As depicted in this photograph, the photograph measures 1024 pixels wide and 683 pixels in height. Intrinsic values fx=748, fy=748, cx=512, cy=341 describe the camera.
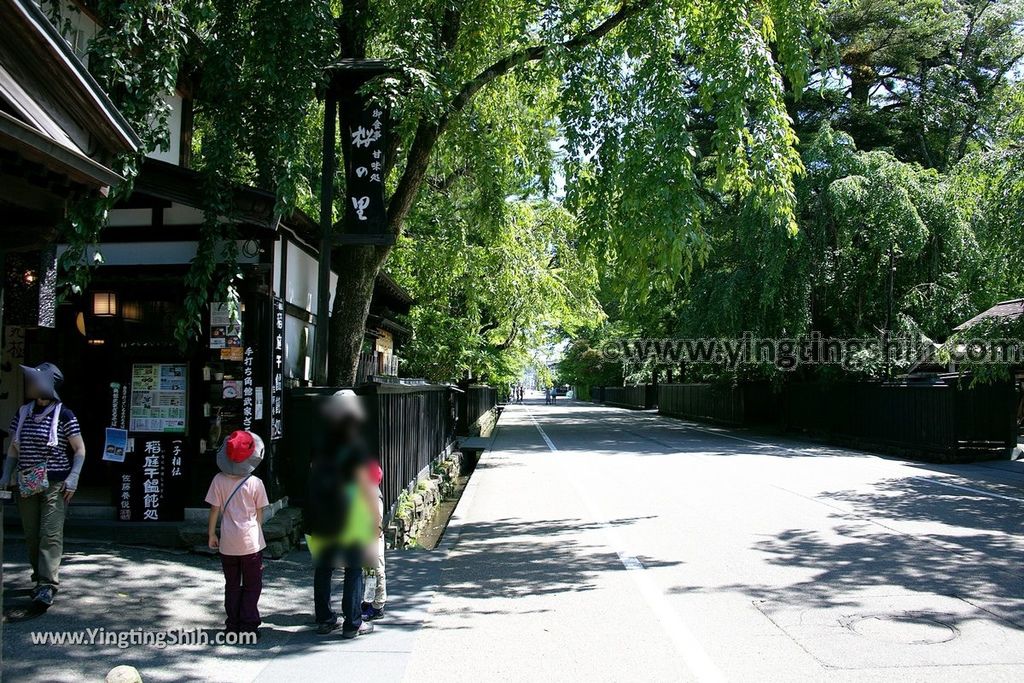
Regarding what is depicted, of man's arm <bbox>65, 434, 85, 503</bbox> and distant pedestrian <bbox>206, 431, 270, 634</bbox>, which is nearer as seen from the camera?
distant pedestrian <bbox>206, 431, 270, 634</bbox>

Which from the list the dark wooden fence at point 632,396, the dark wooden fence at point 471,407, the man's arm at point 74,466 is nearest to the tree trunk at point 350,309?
the man's arm at point 74,466

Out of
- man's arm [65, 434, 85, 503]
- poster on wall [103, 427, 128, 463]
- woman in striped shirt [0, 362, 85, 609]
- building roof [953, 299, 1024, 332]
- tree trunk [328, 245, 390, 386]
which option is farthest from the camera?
building roof [953, 299, 1024, 332]

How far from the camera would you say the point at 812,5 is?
10.3 m

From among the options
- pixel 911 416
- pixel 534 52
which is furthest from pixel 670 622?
pixel 911 416

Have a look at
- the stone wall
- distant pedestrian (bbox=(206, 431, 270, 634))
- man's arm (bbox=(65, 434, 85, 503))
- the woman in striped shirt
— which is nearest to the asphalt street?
distant pedestrian (bbox=(206, 431, 270, 634))

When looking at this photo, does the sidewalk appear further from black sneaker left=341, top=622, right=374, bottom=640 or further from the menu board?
the menu board

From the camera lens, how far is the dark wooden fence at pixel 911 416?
18641 millimetres

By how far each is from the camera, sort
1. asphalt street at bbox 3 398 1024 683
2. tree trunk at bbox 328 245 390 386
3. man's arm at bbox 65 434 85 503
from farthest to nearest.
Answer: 1. tree trunk at bbox 328 245 390 386
2. man's arm at bbox 65 434 85 503
3. asphalt street at bbox 3 398 1024 683

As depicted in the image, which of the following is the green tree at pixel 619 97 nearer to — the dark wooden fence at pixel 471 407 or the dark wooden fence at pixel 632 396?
the dark wooden fence at pixel 471 407

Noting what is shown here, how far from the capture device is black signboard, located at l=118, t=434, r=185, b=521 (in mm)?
8012

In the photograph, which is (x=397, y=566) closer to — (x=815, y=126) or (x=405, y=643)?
(x=405, y=643)

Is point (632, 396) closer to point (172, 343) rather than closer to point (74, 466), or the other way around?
point (172, 343)

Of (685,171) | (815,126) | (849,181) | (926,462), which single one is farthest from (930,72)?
(685,171)

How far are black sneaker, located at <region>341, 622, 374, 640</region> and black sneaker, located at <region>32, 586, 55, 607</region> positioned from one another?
2197 mm
